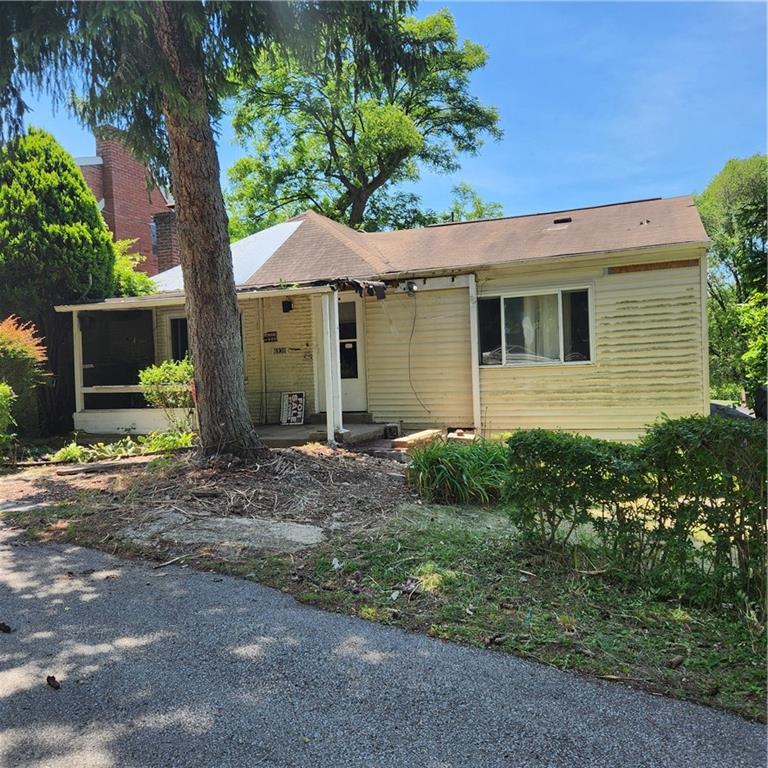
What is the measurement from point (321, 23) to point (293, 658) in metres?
7.05

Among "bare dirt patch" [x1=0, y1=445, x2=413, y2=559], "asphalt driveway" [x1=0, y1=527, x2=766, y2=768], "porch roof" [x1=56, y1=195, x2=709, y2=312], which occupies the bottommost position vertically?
"asphalt driveway" [x1=0, y1=527, x2=766, y2=768]

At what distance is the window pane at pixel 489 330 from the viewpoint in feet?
37.5

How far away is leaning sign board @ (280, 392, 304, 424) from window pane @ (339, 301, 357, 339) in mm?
1502

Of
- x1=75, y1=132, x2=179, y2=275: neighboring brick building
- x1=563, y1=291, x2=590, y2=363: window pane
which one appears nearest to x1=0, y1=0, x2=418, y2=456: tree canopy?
x1=563, y1=291, x2=590, y2=363: window pane

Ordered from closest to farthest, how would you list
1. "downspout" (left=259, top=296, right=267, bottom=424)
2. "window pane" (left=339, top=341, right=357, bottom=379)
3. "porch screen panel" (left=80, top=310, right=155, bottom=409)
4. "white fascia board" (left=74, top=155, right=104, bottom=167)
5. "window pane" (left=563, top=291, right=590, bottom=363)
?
"window pane" (left=563, top=291, right=590, bottom=363), "window pane" (left=339, top=341, right=357, bottom=379), "downspout" (left=259, top=296, right=267, bottom=424), "porch screen panel" (left=80, top=310, right=155, bottom=409), "white fascia board" (left=74, top=155, right=104, bottom=167)

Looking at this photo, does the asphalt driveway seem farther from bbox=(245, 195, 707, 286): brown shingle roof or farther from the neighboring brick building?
the neighboring brick building

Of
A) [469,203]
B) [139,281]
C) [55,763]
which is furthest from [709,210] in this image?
[55,763]

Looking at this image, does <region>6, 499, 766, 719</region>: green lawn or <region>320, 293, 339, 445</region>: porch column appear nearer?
<region>6, 499, 766, 719</region>: green lawn

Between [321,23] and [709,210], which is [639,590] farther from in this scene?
[709,210]

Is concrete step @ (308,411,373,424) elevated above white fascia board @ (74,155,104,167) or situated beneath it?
situated beneath

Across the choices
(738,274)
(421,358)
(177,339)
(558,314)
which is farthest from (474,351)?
(738,274)

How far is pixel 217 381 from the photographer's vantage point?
25.3 ft

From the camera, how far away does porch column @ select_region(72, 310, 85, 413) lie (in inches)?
485

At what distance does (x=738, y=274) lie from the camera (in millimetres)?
24438
